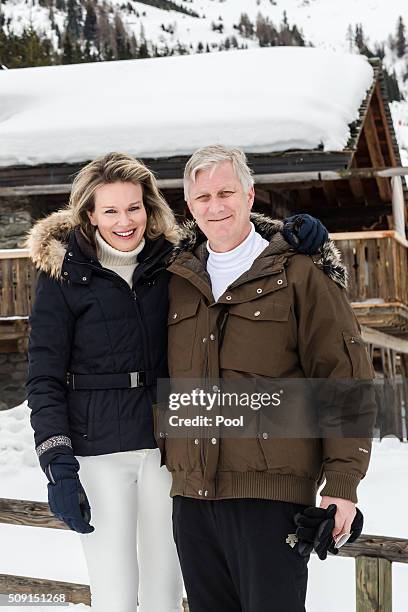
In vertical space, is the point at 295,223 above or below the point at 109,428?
above

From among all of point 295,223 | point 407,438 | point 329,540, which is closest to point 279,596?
point 329,540

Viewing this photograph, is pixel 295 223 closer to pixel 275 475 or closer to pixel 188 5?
pixel 275 475

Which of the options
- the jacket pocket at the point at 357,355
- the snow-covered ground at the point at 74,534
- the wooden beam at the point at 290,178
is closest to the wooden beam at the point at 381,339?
the snow-covered ground at the point at 74,534

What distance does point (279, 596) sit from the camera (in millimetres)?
2584

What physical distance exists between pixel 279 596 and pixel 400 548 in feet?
4.70

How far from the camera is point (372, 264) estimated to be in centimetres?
1085

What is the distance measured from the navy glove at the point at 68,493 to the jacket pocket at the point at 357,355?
995 mm

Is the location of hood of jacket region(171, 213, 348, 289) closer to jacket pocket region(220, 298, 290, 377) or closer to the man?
the man

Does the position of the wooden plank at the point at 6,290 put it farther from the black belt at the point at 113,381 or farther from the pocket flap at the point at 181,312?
the pocket flap at the point at 181,312

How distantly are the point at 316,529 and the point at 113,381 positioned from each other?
88 centimetres

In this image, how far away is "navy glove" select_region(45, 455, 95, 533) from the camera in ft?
9.06

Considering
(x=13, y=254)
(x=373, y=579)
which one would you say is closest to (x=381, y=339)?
(x=13, y=254)

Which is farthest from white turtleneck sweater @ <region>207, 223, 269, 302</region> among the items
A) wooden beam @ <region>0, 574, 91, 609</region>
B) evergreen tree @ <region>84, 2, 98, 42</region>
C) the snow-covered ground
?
evergreen tree @ <region>84, 2, 98, 42</region>

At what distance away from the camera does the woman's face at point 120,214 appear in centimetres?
300
